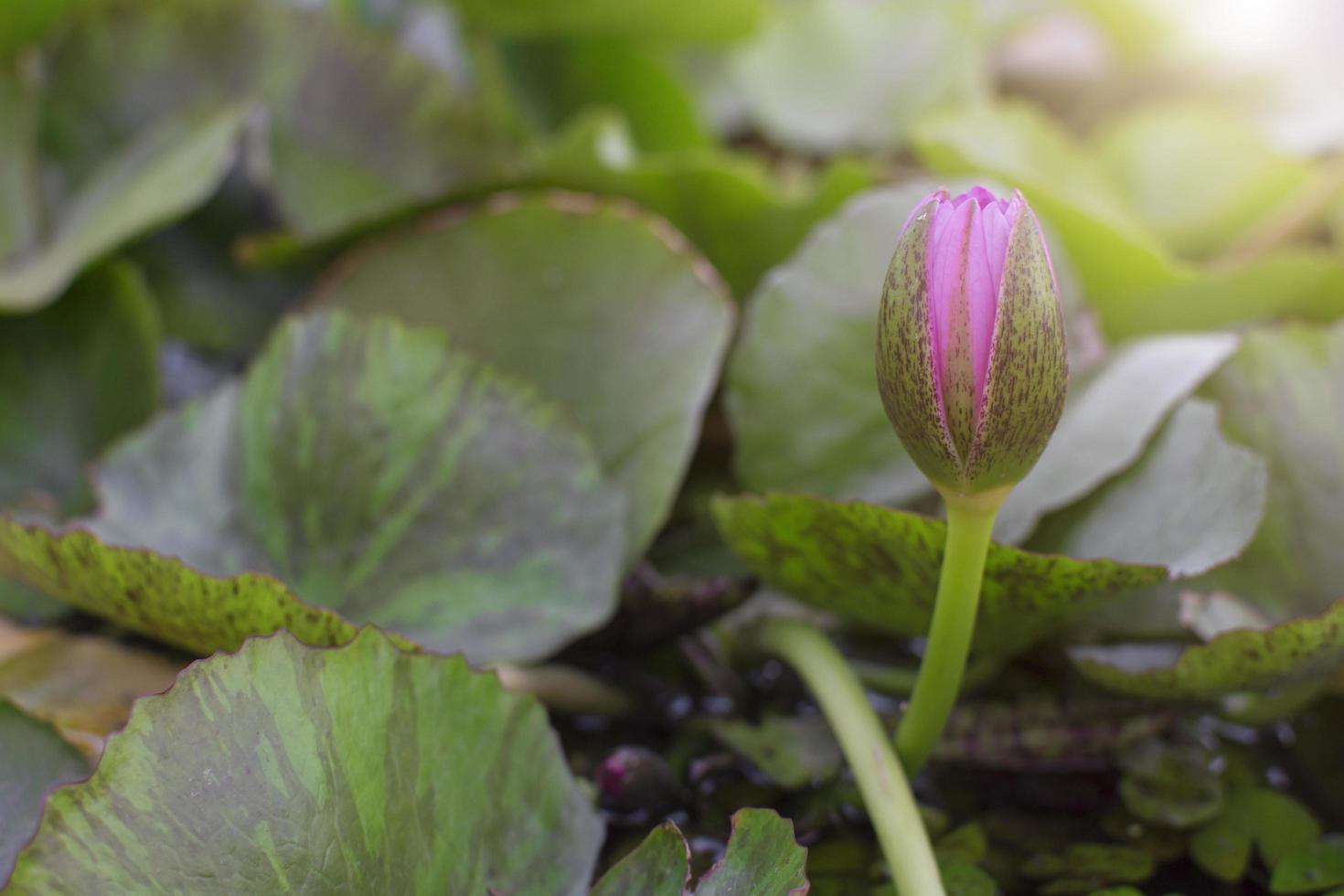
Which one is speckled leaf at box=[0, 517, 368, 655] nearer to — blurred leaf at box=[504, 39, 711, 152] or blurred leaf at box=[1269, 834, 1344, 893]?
blurred leaf at box=[1269, 834, 1344, 893]

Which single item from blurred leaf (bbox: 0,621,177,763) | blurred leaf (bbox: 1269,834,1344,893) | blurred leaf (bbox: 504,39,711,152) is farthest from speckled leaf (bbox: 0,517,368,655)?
blurred leaf (bbox: 504,39,711,152)

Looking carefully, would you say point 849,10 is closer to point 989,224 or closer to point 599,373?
point 599,373

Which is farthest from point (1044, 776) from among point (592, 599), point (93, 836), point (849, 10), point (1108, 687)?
point (849, 10)

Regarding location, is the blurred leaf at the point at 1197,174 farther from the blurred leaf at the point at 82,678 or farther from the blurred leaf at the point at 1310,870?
the blurred leaf at the point at 82,678

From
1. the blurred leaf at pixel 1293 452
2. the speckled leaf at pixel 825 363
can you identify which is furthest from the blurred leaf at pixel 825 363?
the blurred leaf at pixel 1293 452

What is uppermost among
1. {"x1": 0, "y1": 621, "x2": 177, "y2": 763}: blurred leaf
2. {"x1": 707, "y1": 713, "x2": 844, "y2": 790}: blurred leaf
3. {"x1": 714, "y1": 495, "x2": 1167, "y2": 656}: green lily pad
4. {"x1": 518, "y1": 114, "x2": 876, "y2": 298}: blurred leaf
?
{"x1": 518, "y1": 114, "x2": 876, "y2": 298}: blurred leaf
